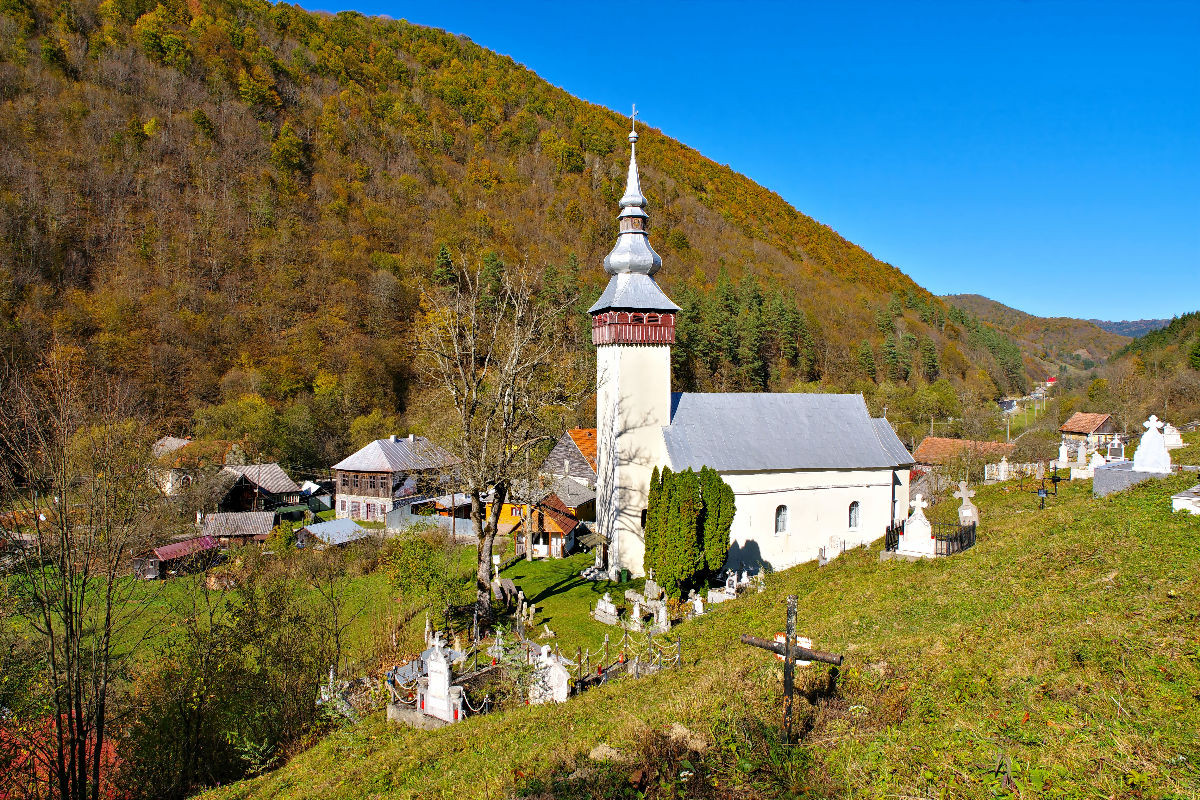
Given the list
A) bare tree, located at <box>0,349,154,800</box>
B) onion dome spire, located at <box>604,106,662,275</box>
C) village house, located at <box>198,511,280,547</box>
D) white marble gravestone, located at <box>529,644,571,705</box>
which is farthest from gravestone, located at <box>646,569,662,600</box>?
village house, located at <box>198,511,280,547</box>

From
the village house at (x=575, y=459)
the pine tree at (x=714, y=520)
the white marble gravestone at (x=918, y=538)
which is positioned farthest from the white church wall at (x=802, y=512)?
the village house at (x=575, y=459)

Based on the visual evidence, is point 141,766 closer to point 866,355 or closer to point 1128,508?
point 1128,508

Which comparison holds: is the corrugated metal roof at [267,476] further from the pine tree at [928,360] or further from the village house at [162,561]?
the pine tree at [928,360]

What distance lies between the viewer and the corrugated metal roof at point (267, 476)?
108 ft

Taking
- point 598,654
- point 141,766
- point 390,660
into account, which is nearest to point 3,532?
point 141,766

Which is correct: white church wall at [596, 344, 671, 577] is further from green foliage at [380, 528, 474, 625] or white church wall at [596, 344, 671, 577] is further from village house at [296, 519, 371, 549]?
village house at [296, 519, 371, 549]

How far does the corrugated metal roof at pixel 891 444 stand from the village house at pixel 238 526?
2629 centimetres

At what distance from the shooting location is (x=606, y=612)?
17531 mm

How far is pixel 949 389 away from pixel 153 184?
72.2m

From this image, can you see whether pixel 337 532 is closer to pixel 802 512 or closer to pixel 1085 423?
pixel 802 512

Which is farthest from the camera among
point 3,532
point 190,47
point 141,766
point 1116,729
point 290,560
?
point 190,47

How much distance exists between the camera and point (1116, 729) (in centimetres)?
533

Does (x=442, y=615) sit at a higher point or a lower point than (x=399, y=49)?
lower

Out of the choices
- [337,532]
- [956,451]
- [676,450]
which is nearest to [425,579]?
[676,450]
